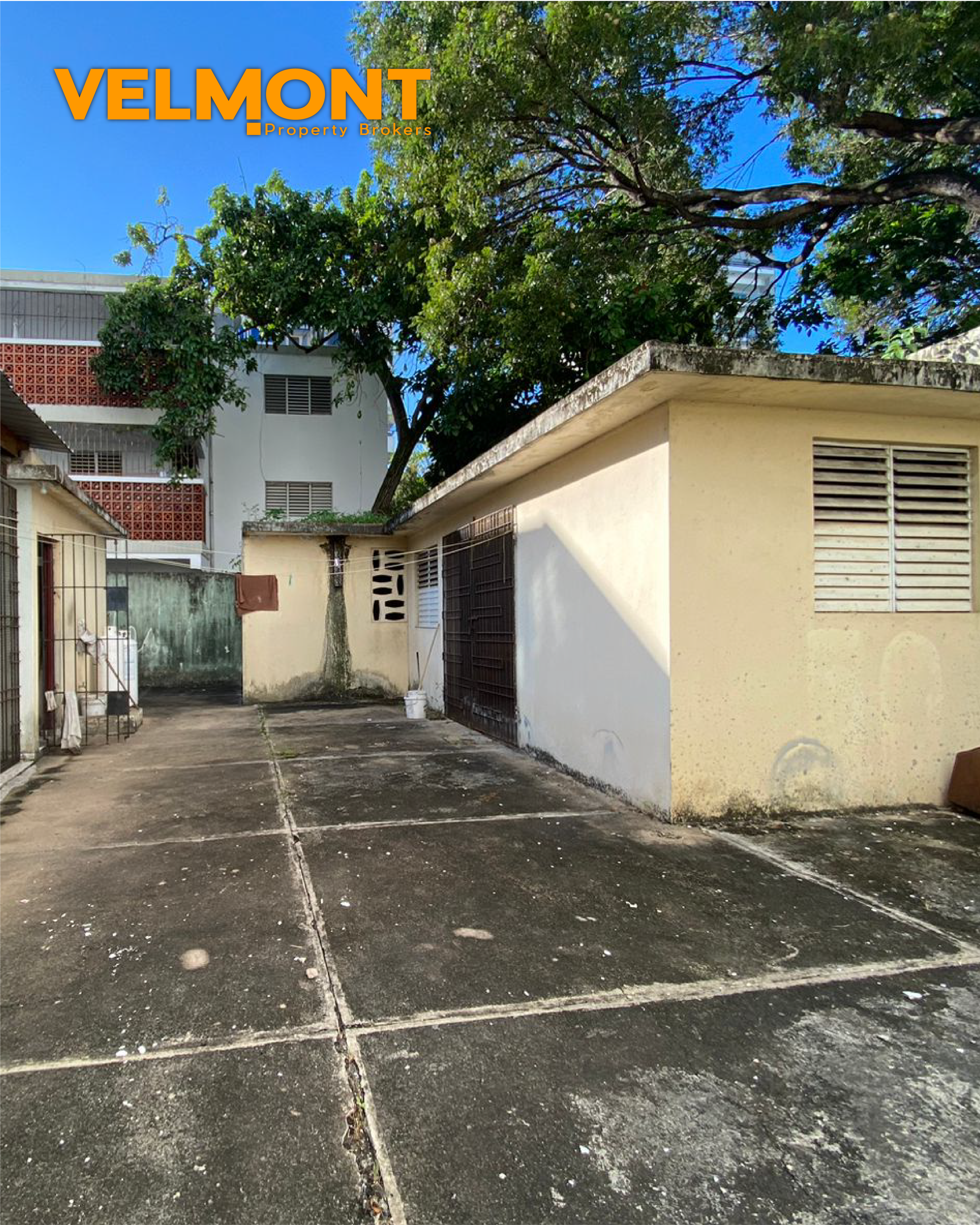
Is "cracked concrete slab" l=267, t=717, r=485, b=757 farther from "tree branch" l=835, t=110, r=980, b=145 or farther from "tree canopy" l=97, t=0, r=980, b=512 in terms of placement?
"tree branch" l=835, t=110, r=980, b=145

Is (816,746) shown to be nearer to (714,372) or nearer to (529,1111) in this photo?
(714,372)

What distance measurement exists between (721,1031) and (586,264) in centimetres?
895

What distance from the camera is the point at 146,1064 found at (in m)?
2.28

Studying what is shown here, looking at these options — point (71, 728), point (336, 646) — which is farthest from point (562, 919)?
point (336, 646)

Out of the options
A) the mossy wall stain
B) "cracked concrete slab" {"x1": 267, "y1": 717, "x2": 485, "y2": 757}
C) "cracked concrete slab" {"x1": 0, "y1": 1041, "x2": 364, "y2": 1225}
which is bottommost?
"cracked concrete slab" {"x1": 267, "y1": 717, "x2": 485, "y2": 757}

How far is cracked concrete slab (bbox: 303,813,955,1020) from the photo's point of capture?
279cm

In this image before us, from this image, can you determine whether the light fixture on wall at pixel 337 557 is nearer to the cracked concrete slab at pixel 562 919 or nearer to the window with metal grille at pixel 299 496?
the window with metal grille at pixel 299 496

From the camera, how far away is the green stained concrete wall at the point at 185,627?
14.9 metres

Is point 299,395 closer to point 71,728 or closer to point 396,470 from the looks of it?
point 396,470

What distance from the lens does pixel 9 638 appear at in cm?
655

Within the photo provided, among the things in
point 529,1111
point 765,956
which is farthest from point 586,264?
point 529,1111

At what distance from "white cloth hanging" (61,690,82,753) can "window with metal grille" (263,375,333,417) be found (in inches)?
421

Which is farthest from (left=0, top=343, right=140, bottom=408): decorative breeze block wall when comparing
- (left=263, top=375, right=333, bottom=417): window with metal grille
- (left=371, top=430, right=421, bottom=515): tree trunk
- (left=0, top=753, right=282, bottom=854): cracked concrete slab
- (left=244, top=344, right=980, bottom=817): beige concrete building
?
(left=244, top=344, right=980, bottom=817): beige concrete building

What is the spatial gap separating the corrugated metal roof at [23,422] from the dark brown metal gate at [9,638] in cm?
54
